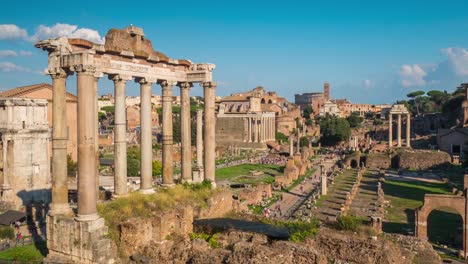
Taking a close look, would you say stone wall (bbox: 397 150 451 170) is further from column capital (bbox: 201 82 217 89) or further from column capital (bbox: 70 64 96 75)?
column capital (bbox: 70 64 96 75)

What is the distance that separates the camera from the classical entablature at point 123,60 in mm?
11164

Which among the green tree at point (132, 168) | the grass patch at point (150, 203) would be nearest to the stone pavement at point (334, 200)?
the grass patch at point (150, 203)

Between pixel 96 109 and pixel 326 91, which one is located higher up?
pixel 326 91

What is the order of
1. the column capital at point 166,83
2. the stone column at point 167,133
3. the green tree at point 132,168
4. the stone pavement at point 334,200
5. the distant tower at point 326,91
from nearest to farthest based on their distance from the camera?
the column capital at point 166,83 → the stone column at point 167,133 → the stone pavement at point 334,200 → the green tree at point 132,168 → the distant tower at point 326,91

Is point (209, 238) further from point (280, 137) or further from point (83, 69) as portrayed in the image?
point (280, 137)

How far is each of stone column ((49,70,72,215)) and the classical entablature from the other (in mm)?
376

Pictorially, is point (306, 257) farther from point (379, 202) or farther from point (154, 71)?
point (379, 202)

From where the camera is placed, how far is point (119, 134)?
43.1ft

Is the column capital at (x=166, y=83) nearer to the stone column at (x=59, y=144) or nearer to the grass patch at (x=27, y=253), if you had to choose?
the stone column at (x=59, y=144)

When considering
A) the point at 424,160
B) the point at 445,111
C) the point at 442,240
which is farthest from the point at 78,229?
the point at 445,111

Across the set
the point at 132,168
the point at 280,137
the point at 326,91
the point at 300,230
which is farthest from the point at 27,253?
the point at 326,91

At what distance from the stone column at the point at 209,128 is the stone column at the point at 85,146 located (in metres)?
5.66

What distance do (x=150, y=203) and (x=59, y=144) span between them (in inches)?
120

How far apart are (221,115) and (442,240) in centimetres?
6629
